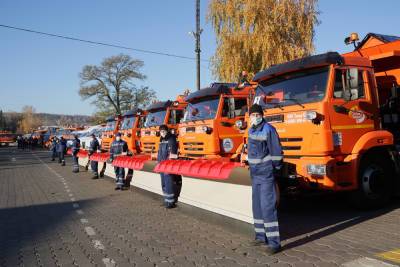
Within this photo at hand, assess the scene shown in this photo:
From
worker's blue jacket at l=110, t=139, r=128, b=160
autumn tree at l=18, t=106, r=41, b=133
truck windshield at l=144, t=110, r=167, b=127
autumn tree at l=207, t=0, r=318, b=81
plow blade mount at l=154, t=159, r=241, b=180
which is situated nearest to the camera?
plow blade mount at l=154, t=159, r=241, b=180

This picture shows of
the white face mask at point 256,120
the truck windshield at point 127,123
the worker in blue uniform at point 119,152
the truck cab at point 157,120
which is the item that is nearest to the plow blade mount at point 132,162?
the worker in blue uniform at point 119,152

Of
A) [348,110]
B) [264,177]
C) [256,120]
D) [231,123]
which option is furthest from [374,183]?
[231,123]

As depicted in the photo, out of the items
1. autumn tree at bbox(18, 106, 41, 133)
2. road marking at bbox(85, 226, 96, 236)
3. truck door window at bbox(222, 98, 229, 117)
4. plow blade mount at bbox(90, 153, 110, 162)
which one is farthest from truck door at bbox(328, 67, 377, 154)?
autumn tree at bbox(18, 106, 41, 133)

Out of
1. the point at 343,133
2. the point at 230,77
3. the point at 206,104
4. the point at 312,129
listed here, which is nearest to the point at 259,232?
the point at 312,129

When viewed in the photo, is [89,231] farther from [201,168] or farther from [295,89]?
[295,89]

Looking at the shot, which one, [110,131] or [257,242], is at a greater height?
[110,131]

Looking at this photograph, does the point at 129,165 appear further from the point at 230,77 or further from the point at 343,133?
the point at 230,77

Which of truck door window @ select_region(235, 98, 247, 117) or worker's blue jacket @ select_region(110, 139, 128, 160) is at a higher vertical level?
truck door window @ select_region(235, 98, 247, 117)

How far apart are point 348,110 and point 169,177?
386 centimetres

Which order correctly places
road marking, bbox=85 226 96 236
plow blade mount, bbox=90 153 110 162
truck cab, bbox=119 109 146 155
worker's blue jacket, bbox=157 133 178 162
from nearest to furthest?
road marking, bbox=85 226 96 236
worker's blue jacket, bbox=157 133 178 162
plow blade mount, bbox=90 153 110 162
truck cab, bbox=119 109 146 155

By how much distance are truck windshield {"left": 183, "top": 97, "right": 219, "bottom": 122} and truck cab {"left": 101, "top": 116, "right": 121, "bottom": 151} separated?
7.60 m

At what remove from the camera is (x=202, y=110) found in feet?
33.6

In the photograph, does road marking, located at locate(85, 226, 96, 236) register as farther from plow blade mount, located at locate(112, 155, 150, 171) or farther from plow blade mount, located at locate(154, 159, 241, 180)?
plow blade mount, located at locate(112, 155, 150, 171)

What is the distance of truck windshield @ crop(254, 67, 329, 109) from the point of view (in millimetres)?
6773
